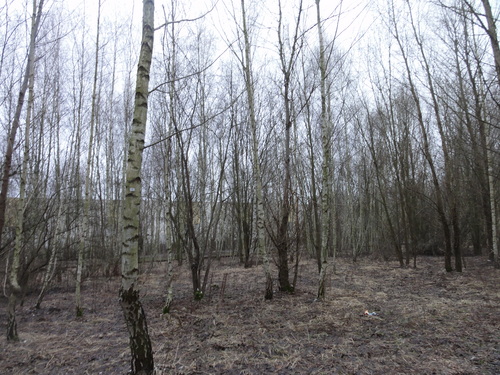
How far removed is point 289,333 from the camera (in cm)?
441

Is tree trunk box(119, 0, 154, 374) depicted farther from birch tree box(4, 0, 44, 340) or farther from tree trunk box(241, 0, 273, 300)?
tree trunk box(241, 0, 273, 300)

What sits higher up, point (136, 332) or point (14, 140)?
point (14, 140)

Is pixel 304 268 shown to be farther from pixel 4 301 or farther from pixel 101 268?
pixel 4 301

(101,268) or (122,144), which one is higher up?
(122,144)

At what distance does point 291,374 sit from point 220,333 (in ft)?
5.53

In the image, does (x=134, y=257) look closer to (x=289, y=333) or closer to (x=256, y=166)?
(x=289, y=333)

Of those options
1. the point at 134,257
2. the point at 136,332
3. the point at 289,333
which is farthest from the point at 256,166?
the point at 136,332

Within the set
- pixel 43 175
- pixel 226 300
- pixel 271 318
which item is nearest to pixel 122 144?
pixel 43 175

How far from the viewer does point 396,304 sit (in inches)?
227

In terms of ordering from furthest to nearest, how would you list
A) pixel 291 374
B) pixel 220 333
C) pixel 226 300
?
1. pixel 226 300
2. pixel 220 333
3. pixel 291 374

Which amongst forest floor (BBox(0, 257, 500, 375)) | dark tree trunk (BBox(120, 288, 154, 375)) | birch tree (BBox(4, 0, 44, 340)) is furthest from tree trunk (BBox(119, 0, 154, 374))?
birch tree (BBox(4, 0, 44, 340))

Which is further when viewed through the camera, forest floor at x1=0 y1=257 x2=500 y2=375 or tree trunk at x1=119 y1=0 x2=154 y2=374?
forest floor at x1=0 y1=257 x2=500 y2=375

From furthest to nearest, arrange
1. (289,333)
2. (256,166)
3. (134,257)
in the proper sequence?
(256,166), (289,333), (134,257)

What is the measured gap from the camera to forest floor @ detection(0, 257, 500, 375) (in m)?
3.35
